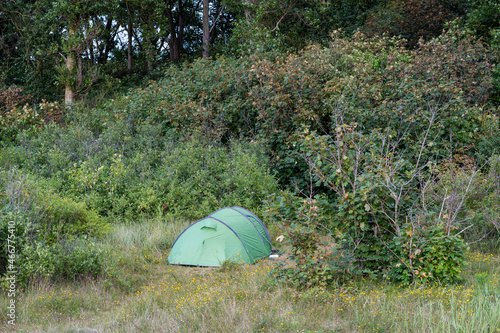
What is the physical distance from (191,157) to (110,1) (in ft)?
31.6

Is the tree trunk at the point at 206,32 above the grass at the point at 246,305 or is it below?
above

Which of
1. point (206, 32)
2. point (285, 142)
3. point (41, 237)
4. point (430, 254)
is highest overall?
point (206, 32)

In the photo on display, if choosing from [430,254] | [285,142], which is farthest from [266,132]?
[430,254]

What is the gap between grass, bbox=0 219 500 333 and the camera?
443 centimetres

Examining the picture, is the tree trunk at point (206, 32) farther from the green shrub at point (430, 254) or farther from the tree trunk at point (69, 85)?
the green shrub at point (430, 254)

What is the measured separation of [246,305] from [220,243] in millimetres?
2569

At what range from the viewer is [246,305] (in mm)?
4941

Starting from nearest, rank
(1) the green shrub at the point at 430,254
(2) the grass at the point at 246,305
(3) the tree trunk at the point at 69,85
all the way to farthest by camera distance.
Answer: (2) the grass at the point at 246,305
(1) the green shrub at the point at 430,254
(3) the tree trunk at the point at 69,85

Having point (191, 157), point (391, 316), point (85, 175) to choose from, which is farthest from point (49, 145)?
point (391, 316)

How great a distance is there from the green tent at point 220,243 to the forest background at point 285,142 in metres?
0.63

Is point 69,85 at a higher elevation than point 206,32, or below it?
below

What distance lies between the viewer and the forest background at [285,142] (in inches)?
225

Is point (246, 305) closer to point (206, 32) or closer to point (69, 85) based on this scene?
point (69, 85)

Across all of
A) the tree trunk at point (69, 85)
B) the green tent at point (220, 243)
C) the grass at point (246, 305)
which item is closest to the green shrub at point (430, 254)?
the grass at point (246, 305)
